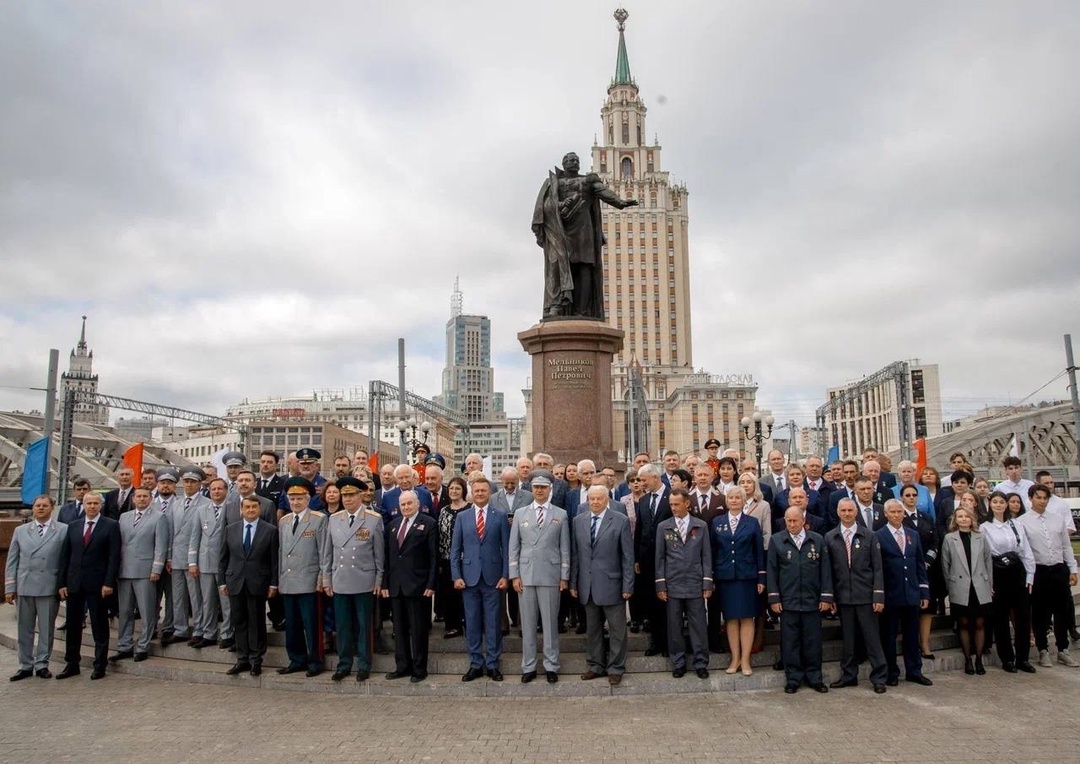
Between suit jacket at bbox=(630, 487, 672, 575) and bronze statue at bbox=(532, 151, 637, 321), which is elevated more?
bronze statue at bbox=(532, 151, 637, 321)

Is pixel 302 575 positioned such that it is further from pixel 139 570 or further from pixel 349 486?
pixel 139 570

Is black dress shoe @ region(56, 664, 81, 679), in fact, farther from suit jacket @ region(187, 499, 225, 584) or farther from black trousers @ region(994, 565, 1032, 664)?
black trousers @ region(994, 565, 1032, 664)

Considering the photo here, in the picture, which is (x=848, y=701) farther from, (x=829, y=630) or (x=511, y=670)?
(x=511, y=670)

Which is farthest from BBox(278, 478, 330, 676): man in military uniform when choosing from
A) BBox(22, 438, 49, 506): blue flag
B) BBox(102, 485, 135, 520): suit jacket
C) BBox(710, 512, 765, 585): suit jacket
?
BBox(22, 438, 49, 506): blue flag

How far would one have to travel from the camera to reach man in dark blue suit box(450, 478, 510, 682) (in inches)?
278

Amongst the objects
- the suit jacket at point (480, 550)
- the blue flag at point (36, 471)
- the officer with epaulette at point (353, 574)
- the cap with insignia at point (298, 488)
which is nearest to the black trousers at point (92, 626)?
the cap with insignia at point (298, 488)

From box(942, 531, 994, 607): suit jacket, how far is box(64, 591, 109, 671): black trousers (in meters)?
8.51

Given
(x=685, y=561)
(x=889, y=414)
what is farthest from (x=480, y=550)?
(x=889, y=414)

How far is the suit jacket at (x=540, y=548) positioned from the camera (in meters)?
7.00

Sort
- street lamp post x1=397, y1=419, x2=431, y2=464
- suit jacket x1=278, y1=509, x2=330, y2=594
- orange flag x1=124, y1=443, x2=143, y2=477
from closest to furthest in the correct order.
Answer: suit jacket x1=278, y1=509, x2=330, y2=594, street lamp post x1=397, y1=419, x2=431, y2=464, orange flag x1=124, y1=443, x2=143, y2=477

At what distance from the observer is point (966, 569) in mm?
7484

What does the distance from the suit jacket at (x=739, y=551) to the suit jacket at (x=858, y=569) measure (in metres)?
0.62

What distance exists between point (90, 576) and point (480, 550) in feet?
13.7

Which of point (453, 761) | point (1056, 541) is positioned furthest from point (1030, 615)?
point (453, 761)
